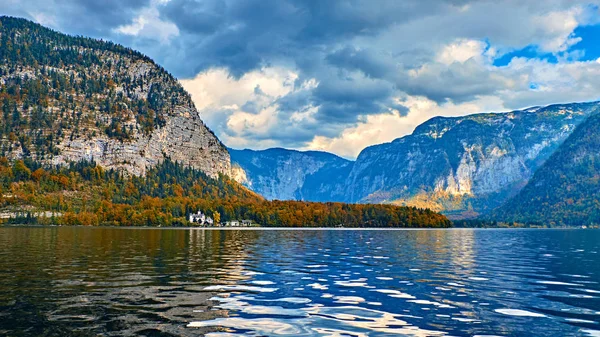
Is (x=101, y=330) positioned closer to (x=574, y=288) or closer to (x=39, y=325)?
(x=39, y=325)

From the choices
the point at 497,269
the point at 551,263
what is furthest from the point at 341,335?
→ the point at 551,263

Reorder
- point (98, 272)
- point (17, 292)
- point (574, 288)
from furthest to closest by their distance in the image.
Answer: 1. point (98, 272)
2. point (574, 288)
3. point (17, 292)

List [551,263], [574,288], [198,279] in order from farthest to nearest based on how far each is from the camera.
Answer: [551,263] < [198,279] < [574,288]

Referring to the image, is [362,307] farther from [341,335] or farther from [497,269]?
[497,269]

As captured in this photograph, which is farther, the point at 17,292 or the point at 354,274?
the point at 354,274

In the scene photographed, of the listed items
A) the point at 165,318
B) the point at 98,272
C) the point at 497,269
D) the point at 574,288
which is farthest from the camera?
the point at 497,269

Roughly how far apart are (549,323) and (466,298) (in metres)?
8.75

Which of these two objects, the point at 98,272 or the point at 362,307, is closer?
the point at 362,307

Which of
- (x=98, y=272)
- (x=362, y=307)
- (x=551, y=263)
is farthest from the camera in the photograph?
(x=551, y=263)

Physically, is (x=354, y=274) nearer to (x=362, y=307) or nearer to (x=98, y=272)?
(x=362, y=307)

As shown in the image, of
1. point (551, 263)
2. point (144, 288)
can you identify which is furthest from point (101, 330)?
point (551, 263)

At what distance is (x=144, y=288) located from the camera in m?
40.0

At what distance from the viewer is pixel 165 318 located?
28.3 meters

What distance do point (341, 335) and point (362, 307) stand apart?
8.34 metres
